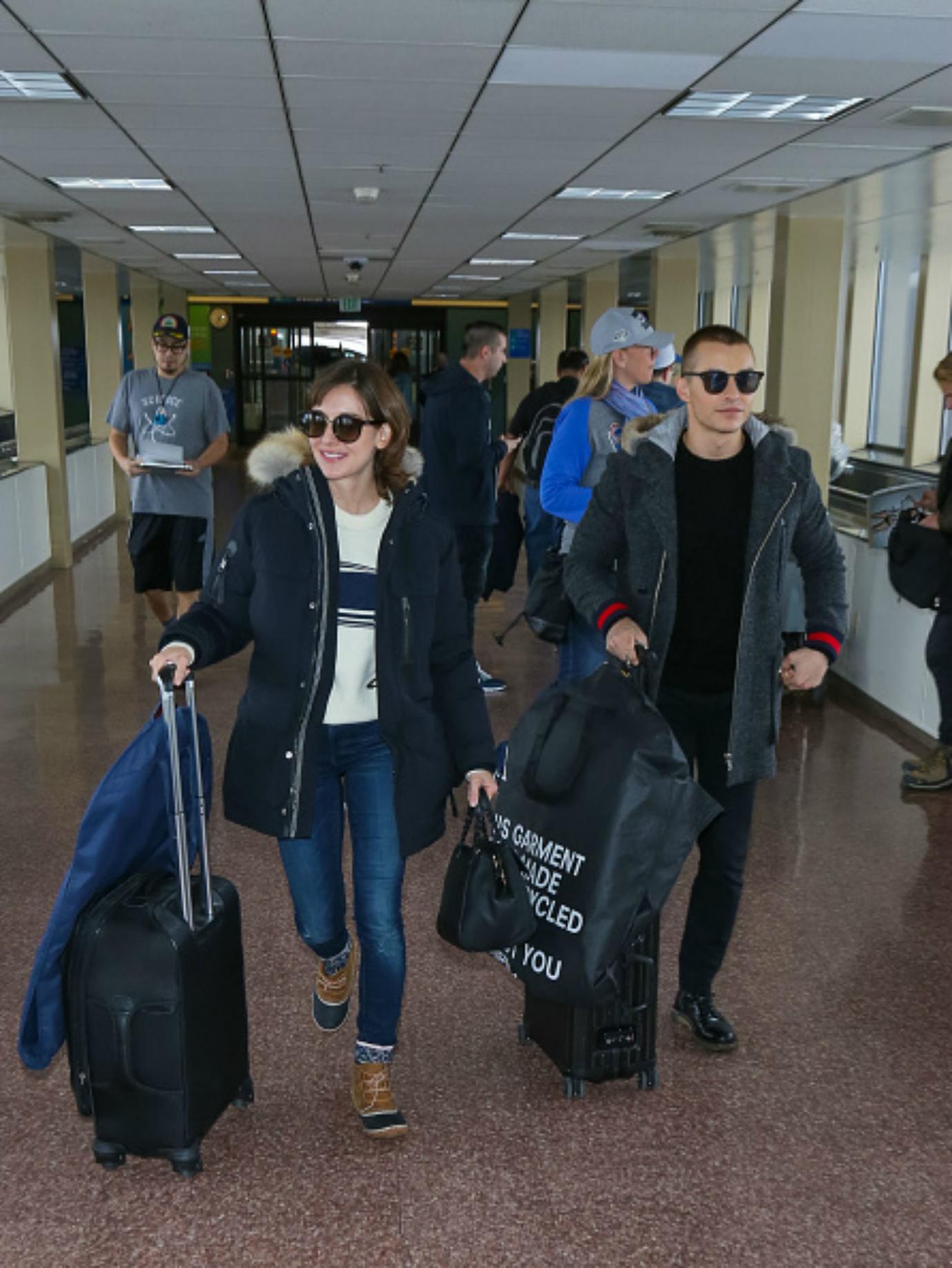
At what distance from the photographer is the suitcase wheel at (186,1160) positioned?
2479 mm

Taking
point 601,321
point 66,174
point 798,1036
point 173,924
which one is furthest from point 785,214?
point 173,924

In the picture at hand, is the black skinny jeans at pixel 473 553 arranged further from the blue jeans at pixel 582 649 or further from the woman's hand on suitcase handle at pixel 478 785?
the woman's hand on suitcase handle at pixel 478 785

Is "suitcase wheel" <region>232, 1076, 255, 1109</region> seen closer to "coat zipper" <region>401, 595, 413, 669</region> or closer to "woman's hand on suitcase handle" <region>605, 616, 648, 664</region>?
"coat zipper" <region>401, 595, 413, 669</region>

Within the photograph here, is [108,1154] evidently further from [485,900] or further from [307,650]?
[307,650]

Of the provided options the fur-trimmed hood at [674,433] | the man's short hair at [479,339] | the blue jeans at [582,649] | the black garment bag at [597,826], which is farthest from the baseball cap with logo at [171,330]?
the black garment bag at [597,826]

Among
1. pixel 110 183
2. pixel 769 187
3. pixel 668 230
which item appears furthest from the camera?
pixel 668 230

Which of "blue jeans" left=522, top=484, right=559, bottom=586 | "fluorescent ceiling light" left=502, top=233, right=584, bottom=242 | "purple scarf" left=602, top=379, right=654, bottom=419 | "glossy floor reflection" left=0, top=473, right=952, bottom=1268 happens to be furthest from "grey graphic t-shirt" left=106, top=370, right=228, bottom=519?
"fluorescent ceiling light" left=502, top=233, right=584, bottom=242

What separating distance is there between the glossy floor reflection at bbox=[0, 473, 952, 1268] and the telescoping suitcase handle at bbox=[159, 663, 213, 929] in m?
0.60

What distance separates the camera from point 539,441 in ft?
18.2

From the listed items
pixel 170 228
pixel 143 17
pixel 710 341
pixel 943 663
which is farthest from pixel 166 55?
pixel 170 228

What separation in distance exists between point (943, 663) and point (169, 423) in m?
3.96

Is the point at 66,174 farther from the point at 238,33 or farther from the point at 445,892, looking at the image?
the point at 445,892

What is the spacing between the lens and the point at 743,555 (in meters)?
2.77

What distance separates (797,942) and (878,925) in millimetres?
314
